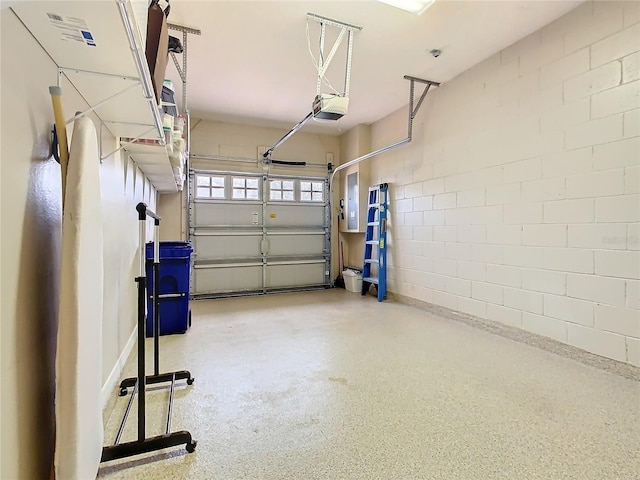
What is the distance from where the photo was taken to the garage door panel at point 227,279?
18.5ft

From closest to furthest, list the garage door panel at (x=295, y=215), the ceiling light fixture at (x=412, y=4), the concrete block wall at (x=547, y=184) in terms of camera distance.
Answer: the concrete block wall at (x=547, y=184), the ceiling light fixture at (x=412, y=4), the garage door panel at (x=295, y=215)

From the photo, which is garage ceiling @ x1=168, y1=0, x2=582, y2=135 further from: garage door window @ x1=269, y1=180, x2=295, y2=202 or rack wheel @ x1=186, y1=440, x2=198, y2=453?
rack wheel @ x1=186, y1=440, x2=198, y2=453

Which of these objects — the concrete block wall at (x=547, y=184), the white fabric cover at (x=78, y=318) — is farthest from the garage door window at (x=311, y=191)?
the white fabric cover at (x=78, y=318)

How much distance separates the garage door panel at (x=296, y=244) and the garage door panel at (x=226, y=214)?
0.50 metres

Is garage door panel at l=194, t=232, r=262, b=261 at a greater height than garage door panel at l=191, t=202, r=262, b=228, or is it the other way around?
garage door panel at l=191, t=202, r=262, b=228

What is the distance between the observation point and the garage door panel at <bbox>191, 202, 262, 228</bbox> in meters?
5.65

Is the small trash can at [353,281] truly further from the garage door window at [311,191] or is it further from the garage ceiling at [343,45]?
the garage ceiling at [343,45]

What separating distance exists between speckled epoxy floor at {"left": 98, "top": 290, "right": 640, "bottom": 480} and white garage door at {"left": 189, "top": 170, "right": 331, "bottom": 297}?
2.48 metres

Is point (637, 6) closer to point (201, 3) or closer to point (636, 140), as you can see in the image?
point (636, 140)

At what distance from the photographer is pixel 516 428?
5.77 feet

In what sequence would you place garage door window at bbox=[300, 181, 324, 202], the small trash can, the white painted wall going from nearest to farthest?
1. the white painted wall
2. the small trash can
3. garage door window at bbox=[300, 181, 324, 202]

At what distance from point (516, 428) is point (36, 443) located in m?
2.15

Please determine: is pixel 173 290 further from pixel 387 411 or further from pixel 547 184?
pixel 547 184

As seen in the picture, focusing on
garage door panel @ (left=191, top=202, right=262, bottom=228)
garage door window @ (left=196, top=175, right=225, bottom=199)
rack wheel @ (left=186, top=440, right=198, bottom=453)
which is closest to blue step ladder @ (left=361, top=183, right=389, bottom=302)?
garage door panel @ (left=191, top=202, right=262, bottom=228)
